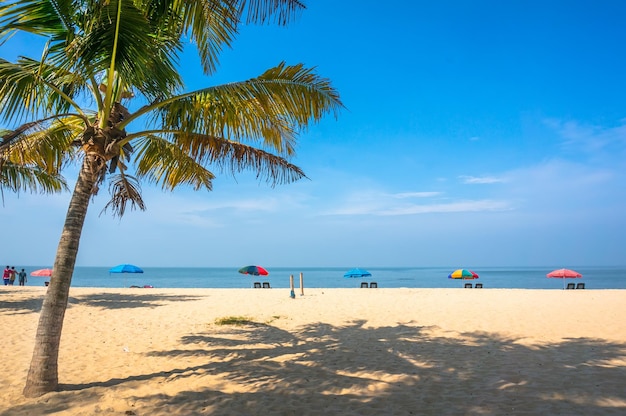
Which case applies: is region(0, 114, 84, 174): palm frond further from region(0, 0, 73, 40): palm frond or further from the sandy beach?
the sandy beach

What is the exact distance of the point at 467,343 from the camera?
9.05m

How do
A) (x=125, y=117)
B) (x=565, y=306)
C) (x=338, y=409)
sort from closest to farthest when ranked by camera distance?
(x=338, y=409)
(x=125, y=117)
(x=565, y=306)

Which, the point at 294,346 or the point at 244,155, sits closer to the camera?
the point at 244,155

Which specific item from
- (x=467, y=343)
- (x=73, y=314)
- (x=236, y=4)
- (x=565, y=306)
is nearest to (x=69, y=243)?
(x=236, y=4)

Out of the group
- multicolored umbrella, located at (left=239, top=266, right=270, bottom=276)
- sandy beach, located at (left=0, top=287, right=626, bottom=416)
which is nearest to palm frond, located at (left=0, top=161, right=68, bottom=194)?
sandy beach, located at (left=0, top=287, right=626, bottom=416)

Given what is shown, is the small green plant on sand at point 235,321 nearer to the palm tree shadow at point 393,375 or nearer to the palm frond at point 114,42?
the palm tree shadow at point 393,375

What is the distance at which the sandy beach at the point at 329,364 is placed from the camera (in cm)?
529

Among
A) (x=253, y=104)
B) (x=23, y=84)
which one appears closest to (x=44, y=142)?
(x=23, y=84)

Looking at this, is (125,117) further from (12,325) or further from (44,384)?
(12,325)

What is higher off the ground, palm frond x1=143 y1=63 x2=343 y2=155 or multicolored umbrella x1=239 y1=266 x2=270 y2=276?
palm frond x1=143 y1=63 x2=343 y2=155

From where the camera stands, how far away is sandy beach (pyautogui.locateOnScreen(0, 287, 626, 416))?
529 centimetres

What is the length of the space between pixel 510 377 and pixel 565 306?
11684 mm

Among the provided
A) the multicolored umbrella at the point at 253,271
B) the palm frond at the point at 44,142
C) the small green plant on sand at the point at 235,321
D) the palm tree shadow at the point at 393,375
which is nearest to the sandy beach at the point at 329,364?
the palm tree shadow at the point at 393,375

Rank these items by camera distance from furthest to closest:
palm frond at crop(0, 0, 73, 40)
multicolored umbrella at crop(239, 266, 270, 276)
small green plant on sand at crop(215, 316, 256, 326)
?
multicolored umbrella at crop(239, 266, 270, 276) → small green plant on sand at crop(215, 316, 256, 326) → palm frond at crop(0, 0, 73, 40)
